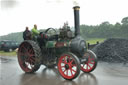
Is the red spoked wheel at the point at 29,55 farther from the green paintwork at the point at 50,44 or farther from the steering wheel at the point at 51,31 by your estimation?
the steering wheel at the point at 51,31

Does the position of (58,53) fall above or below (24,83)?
above

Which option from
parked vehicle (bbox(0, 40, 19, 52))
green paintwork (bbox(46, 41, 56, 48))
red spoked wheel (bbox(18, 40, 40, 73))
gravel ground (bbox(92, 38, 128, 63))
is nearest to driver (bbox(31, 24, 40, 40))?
red spoked wheel (bbox(18, 40, 40, 73))

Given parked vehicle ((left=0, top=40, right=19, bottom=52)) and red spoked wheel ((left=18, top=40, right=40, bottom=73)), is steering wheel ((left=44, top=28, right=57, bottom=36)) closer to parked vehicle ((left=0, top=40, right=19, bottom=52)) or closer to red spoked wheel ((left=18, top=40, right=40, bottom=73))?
red spoked wheel ((left=18, top=40, right=40, bottom=73))

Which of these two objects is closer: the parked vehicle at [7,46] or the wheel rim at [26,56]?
the wheel rim at [26,56]

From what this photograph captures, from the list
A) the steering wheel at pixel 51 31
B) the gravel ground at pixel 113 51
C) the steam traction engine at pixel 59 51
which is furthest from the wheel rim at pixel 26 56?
the gravel ground at pixel 113 51

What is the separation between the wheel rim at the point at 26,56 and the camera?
6168 mm

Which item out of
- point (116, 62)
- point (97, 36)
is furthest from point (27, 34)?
point (97, 36)

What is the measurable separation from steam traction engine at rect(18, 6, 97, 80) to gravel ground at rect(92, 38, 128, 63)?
2.67m

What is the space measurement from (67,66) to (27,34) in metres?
2.40

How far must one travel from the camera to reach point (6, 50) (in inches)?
679

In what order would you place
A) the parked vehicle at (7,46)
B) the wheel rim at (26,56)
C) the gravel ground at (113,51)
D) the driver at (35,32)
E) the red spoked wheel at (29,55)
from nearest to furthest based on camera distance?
the red spoked wheel at (29,55)
the wheel rim at (26,56)
the driver at (35,32)
the gravel ground at (113,51)
the parked vehicle at (7,46)

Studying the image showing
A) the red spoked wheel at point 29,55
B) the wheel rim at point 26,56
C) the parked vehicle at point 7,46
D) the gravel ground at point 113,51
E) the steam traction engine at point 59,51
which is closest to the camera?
the steam traction engine at point 59,51

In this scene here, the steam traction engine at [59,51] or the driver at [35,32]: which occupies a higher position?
the driver at [35,32]

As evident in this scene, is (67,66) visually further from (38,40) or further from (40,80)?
(38,40)
